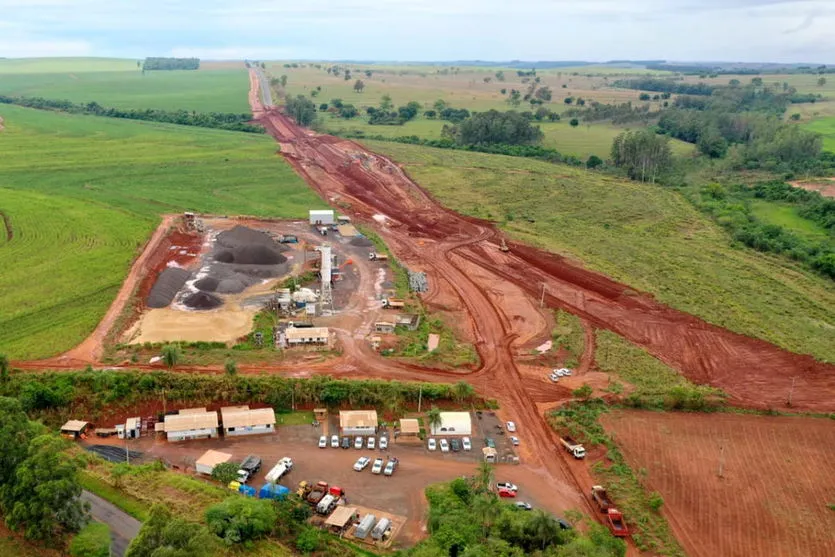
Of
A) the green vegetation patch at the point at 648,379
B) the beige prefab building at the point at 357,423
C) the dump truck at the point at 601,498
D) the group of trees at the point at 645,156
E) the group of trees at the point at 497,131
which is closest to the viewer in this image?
the dump truck at the point at 601,498

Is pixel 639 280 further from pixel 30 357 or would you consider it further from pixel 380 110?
pixel 380 110

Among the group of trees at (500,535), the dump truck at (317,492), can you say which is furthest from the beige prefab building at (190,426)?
the group of trees at (500,535)

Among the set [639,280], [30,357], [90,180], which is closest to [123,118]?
[90,180]

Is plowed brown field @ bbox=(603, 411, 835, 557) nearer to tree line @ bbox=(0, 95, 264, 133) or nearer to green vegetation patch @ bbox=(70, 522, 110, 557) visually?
green vegetation patch @ bbox=(70, 522, 110, 557)

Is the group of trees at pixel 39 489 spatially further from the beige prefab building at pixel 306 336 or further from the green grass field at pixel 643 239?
the green grass field at pixel 643 239

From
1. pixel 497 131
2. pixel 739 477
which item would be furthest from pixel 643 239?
pixel 497 131

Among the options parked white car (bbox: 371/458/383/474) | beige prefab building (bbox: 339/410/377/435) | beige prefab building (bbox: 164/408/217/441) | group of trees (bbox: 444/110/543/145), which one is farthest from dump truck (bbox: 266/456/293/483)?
group of trees (bbox: 444/110/543/145)
